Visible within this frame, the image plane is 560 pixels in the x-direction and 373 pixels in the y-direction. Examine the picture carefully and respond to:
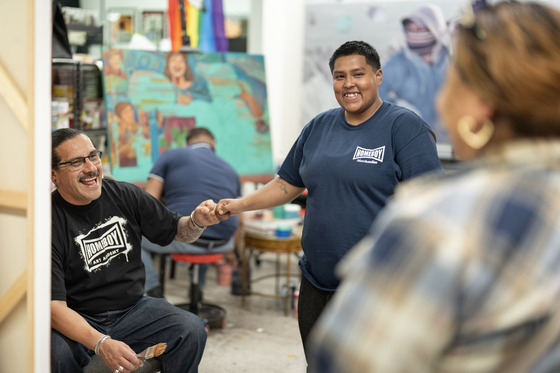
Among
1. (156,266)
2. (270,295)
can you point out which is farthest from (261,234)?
(156,266)

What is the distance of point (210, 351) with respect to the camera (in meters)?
4.38

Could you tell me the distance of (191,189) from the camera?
4.60 m

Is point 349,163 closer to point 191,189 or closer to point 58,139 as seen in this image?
point 58,139

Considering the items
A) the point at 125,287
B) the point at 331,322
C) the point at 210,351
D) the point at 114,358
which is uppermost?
the point at 331,322

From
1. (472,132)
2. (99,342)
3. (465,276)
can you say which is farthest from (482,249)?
(99,342)

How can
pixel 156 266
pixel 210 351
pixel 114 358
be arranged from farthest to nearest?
1. pixel 156 266
2. pixel 210 351
3. pixel 114 358

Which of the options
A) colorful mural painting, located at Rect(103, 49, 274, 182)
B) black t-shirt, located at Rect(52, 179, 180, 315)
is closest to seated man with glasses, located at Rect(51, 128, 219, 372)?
black t-shirt, located at Rect(52, 179, 180, 315)

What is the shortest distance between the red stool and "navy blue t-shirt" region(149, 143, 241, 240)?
0.16 metres

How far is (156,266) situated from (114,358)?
11.7ft

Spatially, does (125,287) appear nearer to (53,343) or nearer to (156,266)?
(53,343)

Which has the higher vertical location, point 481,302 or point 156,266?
point 481,302

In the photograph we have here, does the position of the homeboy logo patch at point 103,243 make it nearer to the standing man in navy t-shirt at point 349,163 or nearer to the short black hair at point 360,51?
the standing man in navy t-shirt at point 349,163

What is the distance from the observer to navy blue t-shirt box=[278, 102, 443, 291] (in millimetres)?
2549

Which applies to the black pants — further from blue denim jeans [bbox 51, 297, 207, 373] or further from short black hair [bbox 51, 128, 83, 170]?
short black hair [bbox 51, 128, 83, 170]
